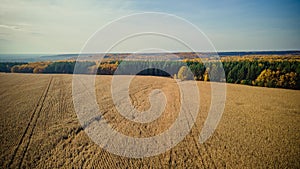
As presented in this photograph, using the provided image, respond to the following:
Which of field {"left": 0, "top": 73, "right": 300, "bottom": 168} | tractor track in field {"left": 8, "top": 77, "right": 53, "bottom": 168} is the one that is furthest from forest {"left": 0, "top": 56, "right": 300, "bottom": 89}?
tractor track in field {"left": 8, "top": 77, "right": 53, "bottom": 168}

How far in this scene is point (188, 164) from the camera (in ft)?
40.1

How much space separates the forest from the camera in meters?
50.0

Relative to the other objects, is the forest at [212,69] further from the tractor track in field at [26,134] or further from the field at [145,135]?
the tractor track in field at [26,134]

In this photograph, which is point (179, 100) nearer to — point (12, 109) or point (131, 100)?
point (131, 100)

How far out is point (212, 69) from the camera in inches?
2296

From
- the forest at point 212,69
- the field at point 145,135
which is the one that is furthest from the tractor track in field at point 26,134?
the forest at point 212,69

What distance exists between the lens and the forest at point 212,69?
4997 cm

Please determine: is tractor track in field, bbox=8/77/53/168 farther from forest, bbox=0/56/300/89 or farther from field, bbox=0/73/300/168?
forest, bbox=0/56/300/89

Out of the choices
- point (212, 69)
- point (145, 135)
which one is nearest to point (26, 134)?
point (145, 135)

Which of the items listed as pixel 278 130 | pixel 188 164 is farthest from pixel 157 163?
pixel 278 130

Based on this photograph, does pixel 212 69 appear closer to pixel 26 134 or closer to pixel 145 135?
pixel 145 135

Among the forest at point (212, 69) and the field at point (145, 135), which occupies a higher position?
the forest at point (212, 69)

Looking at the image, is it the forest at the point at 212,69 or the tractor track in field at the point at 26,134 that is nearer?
the tractor track in field at the point at 26,134

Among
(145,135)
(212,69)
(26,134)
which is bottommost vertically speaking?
→ (145,135)
